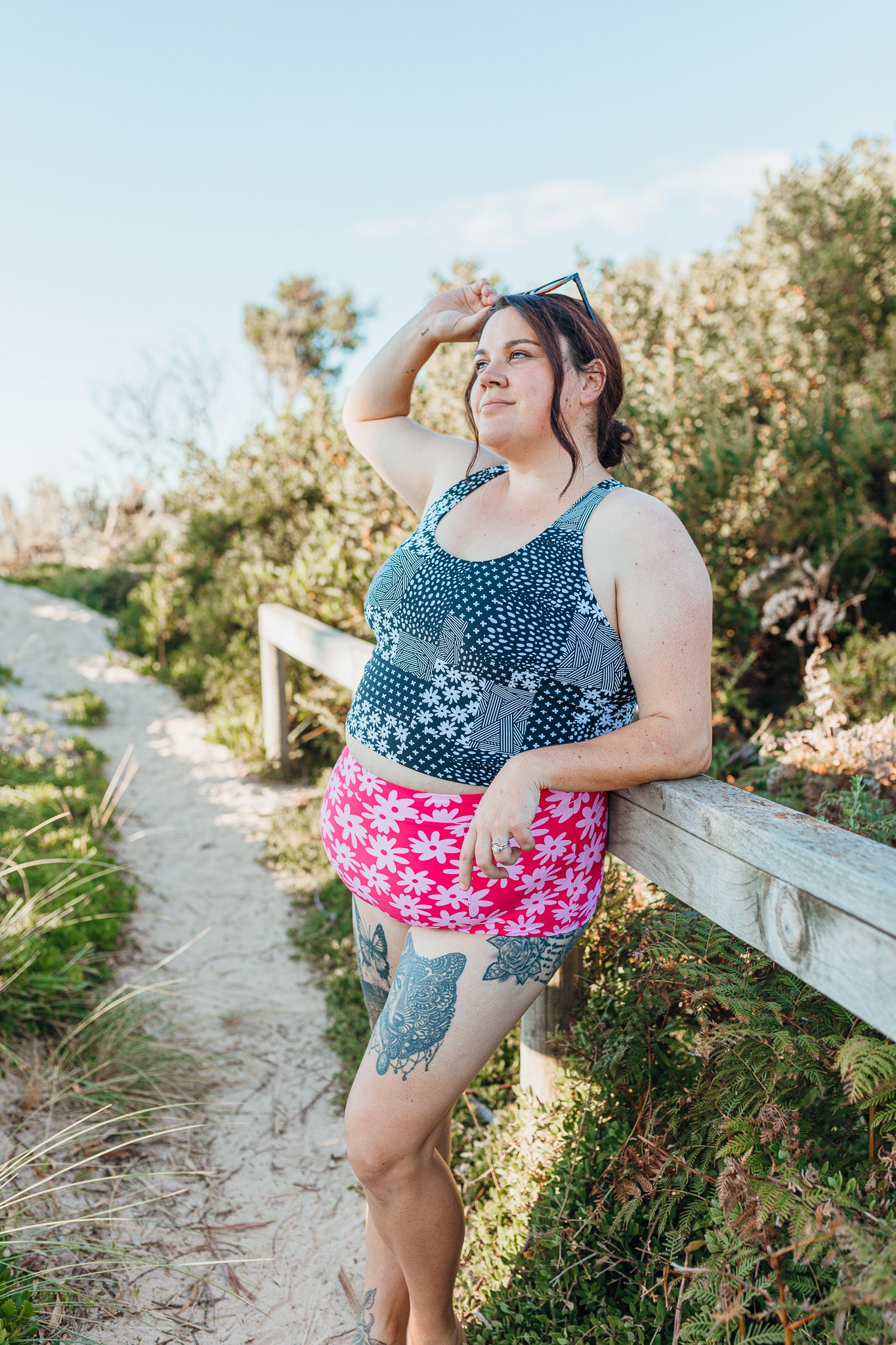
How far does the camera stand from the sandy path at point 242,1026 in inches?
85.7

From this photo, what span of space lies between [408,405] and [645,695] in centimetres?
124

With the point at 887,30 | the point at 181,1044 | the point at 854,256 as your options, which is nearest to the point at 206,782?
the point at 181,1044

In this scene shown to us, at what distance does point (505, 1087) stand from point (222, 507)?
5.70m

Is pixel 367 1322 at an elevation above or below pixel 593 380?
below

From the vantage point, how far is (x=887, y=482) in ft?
15.3

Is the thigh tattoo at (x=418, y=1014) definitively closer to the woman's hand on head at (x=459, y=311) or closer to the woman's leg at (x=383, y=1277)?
the woman's leg at (x=383, y=1277)

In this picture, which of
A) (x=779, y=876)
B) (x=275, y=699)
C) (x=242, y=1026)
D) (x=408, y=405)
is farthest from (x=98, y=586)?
(x=779, y=876)

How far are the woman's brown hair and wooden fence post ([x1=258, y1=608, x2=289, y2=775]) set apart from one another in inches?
151

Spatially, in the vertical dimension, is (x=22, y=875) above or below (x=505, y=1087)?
above

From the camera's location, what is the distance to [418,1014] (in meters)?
1.57

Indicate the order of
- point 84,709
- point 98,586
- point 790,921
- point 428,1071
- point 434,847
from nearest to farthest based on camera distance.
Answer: point 790,921 → point 428,1071 → point 434,847 → point 84,709 → point 98,586

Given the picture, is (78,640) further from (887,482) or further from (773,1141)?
(773,1141)

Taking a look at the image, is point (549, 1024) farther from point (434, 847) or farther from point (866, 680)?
point (866, 680)

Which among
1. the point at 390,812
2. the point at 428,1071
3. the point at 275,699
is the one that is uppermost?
the point at 390,812
